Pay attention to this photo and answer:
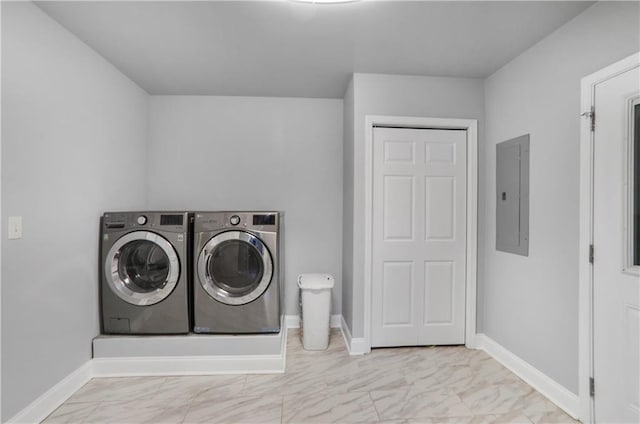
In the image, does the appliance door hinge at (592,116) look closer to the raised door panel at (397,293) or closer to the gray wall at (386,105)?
the gray wall at (386,105)

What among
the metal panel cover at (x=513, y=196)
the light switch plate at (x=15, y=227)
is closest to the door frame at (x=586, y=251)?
the metal panel cover at (x=513, y=196)

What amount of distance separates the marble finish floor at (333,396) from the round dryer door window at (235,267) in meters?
0.61

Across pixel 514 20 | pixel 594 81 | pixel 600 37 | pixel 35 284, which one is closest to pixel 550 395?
pixel 594 81

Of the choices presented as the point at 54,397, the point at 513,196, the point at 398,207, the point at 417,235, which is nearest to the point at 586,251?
the point at 513,196

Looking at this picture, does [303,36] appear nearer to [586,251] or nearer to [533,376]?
[586,251]

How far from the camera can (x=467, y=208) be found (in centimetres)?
299

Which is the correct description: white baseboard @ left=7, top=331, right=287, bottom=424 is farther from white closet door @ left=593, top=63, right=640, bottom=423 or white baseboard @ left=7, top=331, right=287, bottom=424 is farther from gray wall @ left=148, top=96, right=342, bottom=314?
white closet door @ left=593, top=63, right=640, bottom=423

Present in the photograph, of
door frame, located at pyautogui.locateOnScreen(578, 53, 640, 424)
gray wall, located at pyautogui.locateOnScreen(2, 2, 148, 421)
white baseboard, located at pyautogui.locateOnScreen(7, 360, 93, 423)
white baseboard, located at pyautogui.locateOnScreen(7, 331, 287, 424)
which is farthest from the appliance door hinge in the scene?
white baseboard, located at pyautogui.locateOnScreen(7, 360, 93, 423)

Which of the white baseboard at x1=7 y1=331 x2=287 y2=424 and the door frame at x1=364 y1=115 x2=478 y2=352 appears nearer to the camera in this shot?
the white baseboard at x1=7 y1=331 x2=287 y2=424

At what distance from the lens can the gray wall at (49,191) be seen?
5.85ft

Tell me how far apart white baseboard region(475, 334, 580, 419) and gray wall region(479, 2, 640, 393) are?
1.7 inches

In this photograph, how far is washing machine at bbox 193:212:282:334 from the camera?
2.59 metres

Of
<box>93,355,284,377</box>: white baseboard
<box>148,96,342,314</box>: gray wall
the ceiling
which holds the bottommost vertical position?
<box>93,355,284,377</box>: white baseboard

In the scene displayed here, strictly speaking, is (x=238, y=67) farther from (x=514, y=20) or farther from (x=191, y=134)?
(x=514, y=20)
